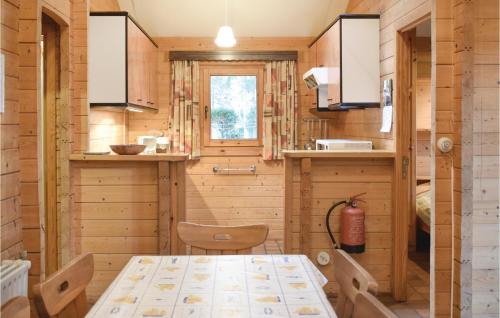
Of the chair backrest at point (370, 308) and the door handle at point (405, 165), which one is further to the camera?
the door handle at point (405, 165)

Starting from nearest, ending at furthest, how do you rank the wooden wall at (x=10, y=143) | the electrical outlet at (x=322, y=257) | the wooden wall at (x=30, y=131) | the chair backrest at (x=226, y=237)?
the chair backrest at (x=226, y=237), the wooden wall at (x=10, y=143), the wooden wall at (x=30, y=131), the electrical outlet at (x=322, y=257)

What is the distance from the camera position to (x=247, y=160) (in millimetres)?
5781

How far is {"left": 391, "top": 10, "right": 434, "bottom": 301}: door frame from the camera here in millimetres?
3609

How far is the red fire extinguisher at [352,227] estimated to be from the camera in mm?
3498

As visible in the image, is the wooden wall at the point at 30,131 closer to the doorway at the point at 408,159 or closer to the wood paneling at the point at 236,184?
the doorway at the point at 408,159

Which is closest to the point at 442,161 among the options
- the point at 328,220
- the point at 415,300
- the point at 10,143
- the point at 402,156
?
the point at 402,156

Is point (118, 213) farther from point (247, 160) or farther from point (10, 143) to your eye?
point (247, 160)

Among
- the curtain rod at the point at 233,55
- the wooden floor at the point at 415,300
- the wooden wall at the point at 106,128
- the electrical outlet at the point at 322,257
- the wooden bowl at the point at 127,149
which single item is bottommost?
the wooden floor at the point at 415,300

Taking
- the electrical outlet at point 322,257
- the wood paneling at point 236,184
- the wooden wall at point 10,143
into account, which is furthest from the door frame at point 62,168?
the wood paneling at point 236,184

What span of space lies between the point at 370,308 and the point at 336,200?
8.07ft

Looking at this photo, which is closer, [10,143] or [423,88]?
[10,143]

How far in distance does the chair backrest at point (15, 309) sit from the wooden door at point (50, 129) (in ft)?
8.17

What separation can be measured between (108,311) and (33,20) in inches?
87.4

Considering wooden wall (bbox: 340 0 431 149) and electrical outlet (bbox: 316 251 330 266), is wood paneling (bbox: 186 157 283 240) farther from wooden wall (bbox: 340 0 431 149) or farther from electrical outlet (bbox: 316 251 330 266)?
electrical outlet (bbox: 316 251 330 266)
